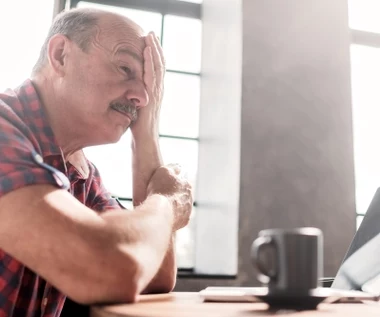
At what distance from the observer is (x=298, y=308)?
0.60 metres

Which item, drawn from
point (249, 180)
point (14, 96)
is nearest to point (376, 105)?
point (249, 180)

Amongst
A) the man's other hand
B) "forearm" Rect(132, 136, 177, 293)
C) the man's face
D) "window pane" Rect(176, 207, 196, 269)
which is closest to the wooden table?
the man's other hand

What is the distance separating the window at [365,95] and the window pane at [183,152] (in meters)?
0.96

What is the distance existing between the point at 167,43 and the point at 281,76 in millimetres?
852

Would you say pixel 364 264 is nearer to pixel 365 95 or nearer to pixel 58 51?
pixel 58 51

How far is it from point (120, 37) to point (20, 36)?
5.11ft

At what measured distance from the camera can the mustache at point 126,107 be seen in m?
1.08

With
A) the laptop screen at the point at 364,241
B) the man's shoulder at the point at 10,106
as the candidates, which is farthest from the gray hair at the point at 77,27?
the laptop screen at the point at 364,241

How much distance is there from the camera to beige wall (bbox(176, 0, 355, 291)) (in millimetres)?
2225

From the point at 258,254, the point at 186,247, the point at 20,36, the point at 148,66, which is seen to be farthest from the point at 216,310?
the point at 20,36

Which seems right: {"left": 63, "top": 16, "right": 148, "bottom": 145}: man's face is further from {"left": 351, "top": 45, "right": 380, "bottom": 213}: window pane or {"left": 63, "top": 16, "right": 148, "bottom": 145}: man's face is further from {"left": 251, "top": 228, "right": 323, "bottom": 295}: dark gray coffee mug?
{"left": 351, "top": 45, "right": 380, "bottom": 213}: window pane

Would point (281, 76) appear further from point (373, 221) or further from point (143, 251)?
point (143, 251)

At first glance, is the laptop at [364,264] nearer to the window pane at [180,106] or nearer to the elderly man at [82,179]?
the elderly man at [82,179]

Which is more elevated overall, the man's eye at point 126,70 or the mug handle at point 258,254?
the man's eye at point 126,70
